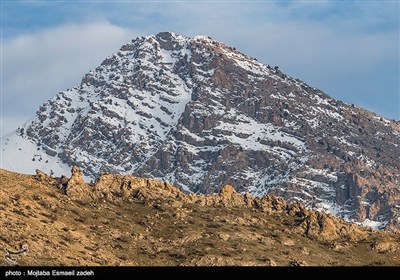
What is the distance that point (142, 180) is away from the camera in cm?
15462

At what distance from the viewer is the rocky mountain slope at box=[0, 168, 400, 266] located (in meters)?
119

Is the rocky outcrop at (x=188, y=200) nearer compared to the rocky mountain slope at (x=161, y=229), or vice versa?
the rocky mountain slope at (x=161, y=229)

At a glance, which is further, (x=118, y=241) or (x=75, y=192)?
Answer: (x=75, y=192)

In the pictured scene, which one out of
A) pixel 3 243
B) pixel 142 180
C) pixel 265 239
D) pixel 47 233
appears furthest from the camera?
pixel 142 180

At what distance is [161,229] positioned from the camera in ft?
442

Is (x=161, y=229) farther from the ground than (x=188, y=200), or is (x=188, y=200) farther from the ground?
(x=188, y=200)

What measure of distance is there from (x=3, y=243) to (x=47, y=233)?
32.5ft

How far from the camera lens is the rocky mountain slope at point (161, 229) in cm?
11900

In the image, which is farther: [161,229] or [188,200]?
[188,200]
